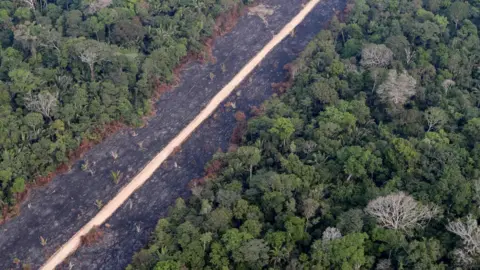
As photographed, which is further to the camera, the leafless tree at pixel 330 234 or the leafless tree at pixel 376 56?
the leafless tree at pixel 376 56

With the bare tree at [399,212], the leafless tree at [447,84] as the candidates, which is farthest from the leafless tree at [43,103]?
the leafless tree at [447,84]

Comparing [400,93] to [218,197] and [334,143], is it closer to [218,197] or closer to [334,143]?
[334,143]

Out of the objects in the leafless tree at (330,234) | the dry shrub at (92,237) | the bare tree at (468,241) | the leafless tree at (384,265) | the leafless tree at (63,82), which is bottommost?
the dry shrub at (92,237)

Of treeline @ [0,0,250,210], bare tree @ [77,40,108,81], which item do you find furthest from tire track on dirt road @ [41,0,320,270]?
bare tree @ [77,40,108,81]

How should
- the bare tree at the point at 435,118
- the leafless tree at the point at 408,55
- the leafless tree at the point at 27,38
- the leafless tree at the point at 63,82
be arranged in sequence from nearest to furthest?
the bare tree at the point at 435,118 < the leafless tree at the point at 63,82 < the leafless tree at the point at 27,38 < the leafless tree at the point at 408,55

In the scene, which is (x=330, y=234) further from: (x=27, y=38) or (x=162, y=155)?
(x=27, y=38)

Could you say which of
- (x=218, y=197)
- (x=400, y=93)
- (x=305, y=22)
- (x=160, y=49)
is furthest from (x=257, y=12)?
(x=218, y=197)

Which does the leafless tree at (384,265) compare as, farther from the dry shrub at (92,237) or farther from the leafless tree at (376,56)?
the leafless tree at (376,56)

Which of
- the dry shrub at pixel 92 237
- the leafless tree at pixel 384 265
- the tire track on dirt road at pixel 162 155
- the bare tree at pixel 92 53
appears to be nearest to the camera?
the leafless tree at pixel 384 265
